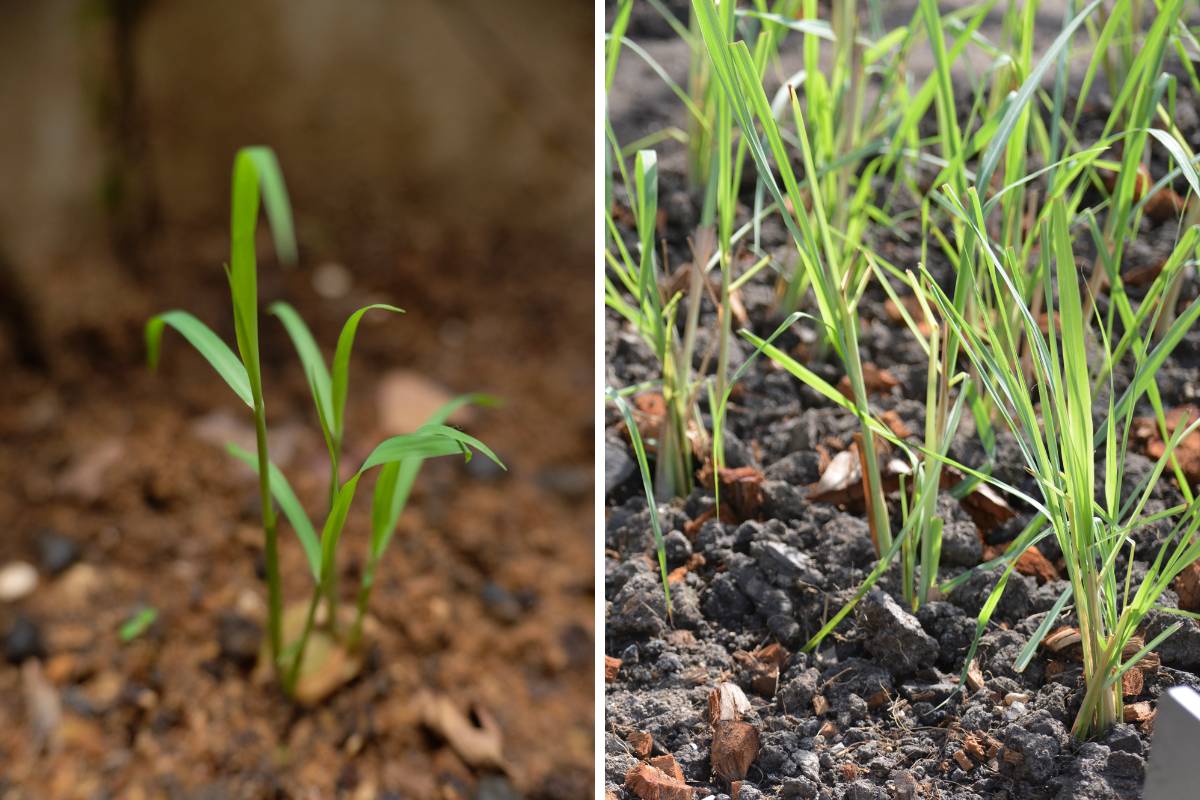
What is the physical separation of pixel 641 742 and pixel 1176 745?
1.01 feet

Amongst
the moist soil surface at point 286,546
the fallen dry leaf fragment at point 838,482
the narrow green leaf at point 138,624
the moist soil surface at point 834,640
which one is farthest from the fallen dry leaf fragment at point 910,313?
the narrow green leaf at point 138,624

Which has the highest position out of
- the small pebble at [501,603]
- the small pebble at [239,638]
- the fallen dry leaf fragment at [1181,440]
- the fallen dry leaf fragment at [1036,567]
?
the fallen dry leaf fragment at [1181,440]

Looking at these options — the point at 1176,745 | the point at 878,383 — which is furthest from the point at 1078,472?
the point at 878,383

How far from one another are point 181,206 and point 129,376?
22cm

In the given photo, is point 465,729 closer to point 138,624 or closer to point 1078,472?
point 138,624

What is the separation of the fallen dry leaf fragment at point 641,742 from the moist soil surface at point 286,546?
0.12 meters

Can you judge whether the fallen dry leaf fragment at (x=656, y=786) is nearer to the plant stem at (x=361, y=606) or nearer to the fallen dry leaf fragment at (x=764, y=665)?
the fallen dry leaf fragment at (x=764, y=665)

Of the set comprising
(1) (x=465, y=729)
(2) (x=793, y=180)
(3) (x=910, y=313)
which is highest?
(2) (x=793, y=180)

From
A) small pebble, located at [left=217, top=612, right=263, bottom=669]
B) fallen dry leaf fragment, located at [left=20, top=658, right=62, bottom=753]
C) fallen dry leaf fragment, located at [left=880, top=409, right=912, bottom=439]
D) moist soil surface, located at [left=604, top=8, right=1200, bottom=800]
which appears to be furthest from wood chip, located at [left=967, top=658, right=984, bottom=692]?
fallen dry leaf fragment, located at [left=20, top=658, right=62, bottom=753]

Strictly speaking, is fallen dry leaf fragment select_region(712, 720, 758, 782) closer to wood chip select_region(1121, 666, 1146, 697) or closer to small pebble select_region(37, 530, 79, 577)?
wood chip select_region(1121, 666, 1146, 697)

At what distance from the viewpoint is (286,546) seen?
37.6 inches

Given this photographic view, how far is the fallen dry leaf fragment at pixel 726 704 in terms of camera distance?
0.70 metres

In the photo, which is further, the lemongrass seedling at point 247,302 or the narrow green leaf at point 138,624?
the narrow green leaf at point 138,624

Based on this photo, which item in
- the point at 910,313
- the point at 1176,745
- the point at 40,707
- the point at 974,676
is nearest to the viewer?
the point at 1176,745
